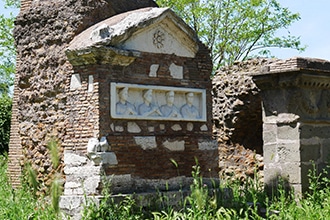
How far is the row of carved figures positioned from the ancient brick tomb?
0.05 feet

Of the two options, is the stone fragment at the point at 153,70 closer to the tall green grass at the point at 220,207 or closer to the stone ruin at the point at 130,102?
the stone ruin at the point at 130,102

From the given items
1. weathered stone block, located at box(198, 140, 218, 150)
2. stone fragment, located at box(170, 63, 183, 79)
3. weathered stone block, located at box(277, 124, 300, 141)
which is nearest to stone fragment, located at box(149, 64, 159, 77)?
stone fragment, located at box(170, 63, 183, 79)

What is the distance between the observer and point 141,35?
29.1 feet

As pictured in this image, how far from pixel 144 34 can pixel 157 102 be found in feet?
3.51

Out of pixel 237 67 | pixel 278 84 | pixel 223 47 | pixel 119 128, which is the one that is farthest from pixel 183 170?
pixel 223 47

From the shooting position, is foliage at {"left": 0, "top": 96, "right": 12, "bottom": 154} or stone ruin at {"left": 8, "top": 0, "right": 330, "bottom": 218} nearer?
stone ruin at {"left": 8, "top": 0, "right": 330, "bottom": 218}

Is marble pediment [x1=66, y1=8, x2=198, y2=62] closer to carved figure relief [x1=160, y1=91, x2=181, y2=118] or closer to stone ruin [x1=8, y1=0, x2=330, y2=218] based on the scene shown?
stone ruin [x1=8, y1=0, x2=330, y2=218]

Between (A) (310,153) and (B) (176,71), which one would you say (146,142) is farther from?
(A) (310,153)

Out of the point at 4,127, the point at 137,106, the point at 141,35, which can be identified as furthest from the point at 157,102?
the point at 4,127

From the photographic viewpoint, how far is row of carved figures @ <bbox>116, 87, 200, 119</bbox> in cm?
855

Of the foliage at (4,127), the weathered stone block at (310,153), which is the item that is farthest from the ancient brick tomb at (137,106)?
the foliage at (4,127)

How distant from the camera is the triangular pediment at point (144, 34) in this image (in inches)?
332

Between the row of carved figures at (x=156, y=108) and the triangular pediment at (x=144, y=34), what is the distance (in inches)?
27.1

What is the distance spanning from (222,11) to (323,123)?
63.7 feet
